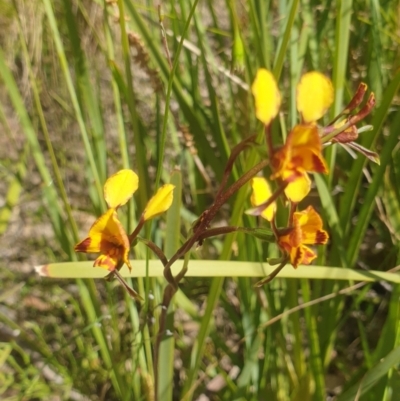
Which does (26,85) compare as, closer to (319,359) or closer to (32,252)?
(32,252)

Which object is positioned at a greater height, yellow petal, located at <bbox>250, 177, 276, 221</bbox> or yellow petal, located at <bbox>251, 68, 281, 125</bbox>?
yellow petal, located at <bbox>251, 68, 281, 125</bbox>

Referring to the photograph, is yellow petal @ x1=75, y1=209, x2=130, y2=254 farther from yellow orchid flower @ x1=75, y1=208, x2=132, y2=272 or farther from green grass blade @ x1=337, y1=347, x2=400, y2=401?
green grass blade @ x1=337, y1=347, x2=400, y2=401

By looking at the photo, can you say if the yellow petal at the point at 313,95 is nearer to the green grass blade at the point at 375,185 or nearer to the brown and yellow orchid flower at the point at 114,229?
the brown and yellow orchid flower at the point at 114,229

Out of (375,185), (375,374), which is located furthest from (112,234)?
(375,185)

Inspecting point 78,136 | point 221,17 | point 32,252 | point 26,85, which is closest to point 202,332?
point 32,252

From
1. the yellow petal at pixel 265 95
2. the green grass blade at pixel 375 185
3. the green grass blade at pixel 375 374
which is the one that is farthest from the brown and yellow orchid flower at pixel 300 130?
the green grass blade at pixel 375 185

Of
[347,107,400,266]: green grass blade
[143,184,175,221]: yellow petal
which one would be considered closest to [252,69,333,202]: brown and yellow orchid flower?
[143,184,175,221]: yellow petal
